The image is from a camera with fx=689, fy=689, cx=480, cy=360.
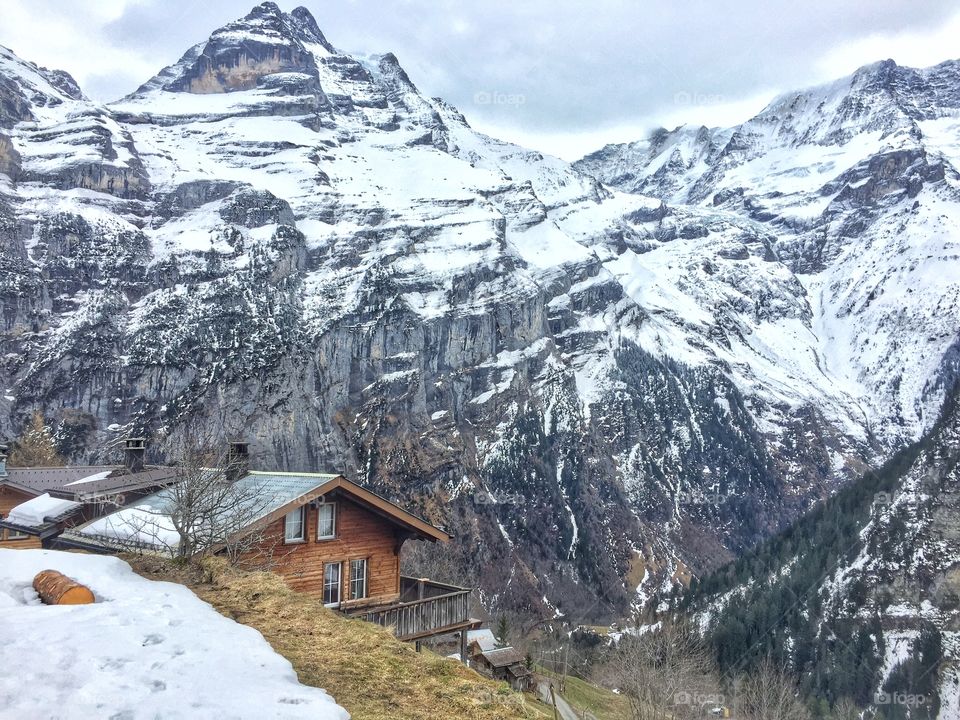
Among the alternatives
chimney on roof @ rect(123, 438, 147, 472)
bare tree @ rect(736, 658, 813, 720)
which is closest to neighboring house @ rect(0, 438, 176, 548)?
chimney on roof @ rect(123, 438, 147, 472)

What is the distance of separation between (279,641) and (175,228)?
124275mm

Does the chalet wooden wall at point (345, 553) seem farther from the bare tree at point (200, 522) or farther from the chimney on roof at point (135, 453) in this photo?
the chimney on roof at point (135, 453)

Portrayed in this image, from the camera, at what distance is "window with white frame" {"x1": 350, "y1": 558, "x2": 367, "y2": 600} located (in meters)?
23.1

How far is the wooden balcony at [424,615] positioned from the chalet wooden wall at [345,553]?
1.41 meters

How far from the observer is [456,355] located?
138 m

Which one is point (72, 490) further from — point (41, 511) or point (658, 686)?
point (658, 686)

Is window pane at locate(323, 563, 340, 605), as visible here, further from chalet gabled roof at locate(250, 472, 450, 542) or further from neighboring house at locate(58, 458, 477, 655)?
chalet gabled roof at locate(250, 472, 450, 542)

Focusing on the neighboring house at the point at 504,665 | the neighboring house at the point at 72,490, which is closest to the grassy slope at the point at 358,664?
the neighboring house at the point at 72,490

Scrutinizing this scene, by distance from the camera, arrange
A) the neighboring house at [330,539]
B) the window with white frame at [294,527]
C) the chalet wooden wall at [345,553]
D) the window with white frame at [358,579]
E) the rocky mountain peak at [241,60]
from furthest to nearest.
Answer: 1. the rocky mountain peak at [241,60]
2. the window with white frame at [358,579]
3. the window with white frame at [294,527]
4. the chalet wooden wall at [345,553]
5. the neighboring house at [330,539]

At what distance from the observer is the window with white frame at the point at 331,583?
22.4m

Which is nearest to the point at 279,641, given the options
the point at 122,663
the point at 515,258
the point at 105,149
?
the point at 122,663

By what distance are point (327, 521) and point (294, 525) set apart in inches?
47.1

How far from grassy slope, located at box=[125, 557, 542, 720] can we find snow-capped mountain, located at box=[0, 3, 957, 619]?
77.1 meters

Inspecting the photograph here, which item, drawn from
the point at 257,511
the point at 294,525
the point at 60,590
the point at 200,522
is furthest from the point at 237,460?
the point at 60,590
